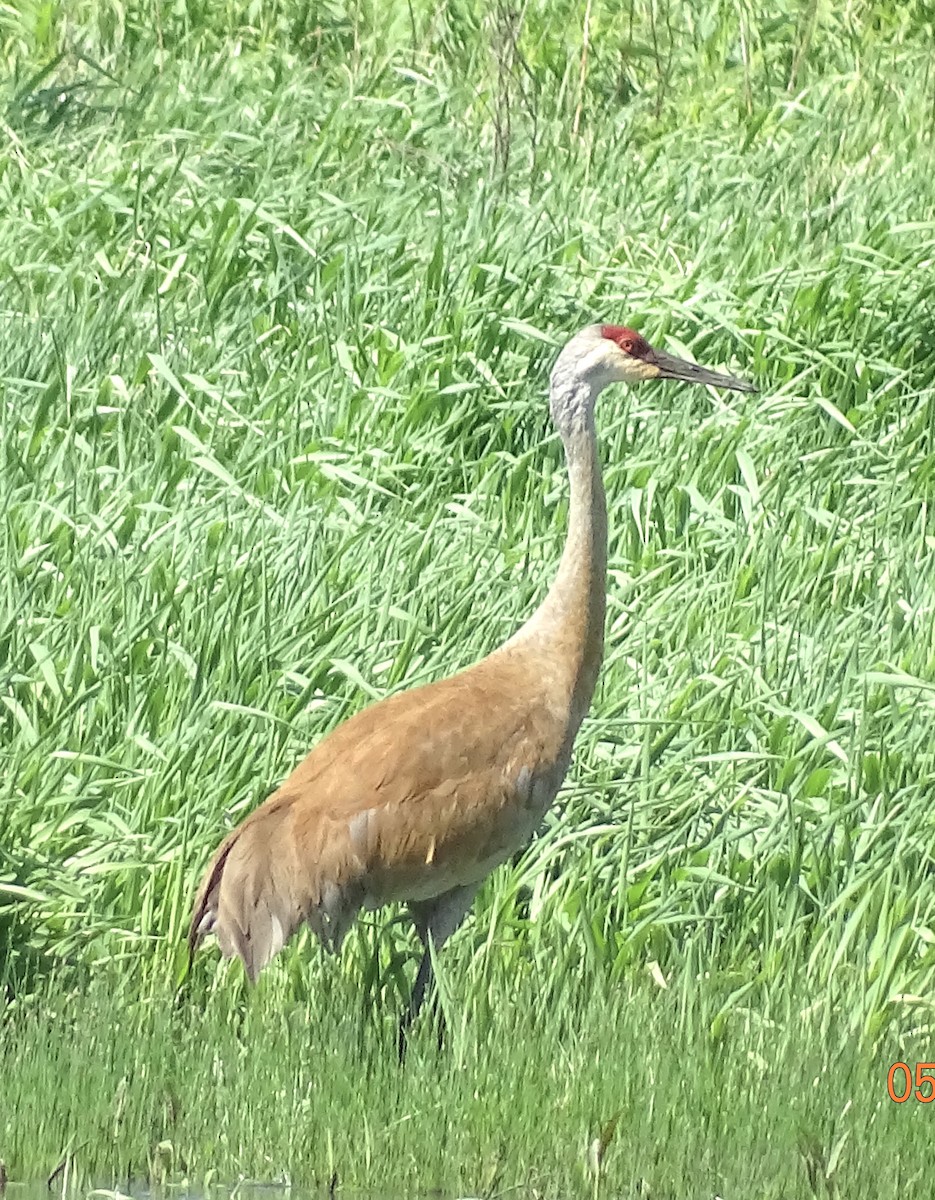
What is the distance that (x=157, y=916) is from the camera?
500cm

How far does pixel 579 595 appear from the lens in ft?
16.8

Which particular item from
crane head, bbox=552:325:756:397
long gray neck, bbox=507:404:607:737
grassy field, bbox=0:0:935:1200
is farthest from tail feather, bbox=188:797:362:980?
crane head, bbox=552:325:756:397

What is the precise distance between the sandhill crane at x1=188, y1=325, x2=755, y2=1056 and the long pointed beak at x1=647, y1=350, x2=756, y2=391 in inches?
Answer: 18.8

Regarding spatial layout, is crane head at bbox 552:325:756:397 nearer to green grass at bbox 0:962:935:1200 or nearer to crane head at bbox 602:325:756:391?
crane head at bbox 602:325:756:391

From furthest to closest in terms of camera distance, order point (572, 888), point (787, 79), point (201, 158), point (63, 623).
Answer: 1. point (787, 79)
2. point (201, 158)
3. point (63, 623)
4. point (572, 888)

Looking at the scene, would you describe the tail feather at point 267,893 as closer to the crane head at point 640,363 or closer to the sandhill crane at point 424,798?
the sandhill crane at point 424,798

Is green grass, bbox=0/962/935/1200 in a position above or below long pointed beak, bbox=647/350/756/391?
below

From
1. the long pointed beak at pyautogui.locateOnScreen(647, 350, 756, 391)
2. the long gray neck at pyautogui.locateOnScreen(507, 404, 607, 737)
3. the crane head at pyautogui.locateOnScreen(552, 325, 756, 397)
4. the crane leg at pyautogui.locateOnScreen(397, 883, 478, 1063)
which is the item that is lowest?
the crane leg at pyautogui.locateOnScreen(397, 883, 478, 1063)

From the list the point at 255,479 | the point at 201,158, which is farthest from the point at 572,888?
the point at 201,158

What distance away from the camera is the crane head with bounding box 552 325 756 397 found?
17.3 feet

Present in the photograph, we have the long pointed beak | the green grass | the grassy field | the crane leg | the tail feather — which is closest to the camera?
the green grass

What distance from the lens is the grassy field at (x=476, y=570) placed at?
431 centimetres

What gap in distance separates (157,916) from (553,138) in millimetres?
4473

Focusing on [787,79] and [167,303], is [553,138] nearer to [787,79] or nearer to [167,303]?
[787,79]
